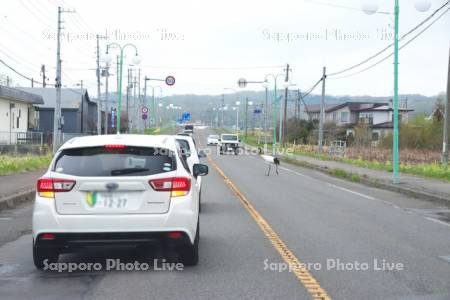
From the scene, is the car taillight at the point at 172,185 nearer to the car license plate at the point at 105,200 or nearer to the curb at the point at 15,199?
the car license plate at the point at 105,200

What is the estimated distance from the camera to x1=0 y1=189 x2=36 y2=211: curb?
14.3m

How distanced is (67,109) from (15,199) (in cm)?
4868

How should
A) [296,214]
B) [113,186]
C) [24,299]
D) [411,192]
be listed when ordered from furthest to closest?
[411,192] → [296,214] → [113,186] → [24,299]

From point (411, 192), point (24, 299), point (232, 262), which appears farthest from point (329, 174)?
point (24, 299)

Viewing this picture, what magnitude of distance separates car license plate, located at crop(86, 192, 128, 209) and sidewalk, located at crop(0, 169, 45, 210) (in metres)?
8.00

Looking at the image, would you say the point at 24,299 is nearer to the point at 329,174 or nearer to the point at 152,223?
the point at 152,223

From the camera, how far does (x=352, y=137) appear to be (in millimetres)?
70000

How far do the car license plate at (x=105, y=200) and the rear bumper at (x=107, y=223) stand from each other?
116mm

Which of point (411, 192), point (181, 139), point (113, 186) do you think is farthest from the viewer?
point (411, 192)

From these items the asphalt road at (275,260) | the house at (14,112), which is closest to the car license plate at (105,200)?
the asphalt road at (275,260)

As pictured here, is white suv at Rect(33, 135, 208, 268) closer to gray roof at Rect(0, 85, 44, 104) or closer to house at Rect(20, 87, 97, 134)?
gray roof at Rect(0, 85, 44, 104)

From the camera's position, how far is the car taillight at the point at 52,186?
22.8 feet

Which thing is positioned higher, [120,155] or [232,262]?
[120,155]

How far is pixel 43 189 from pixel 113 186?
83cm
